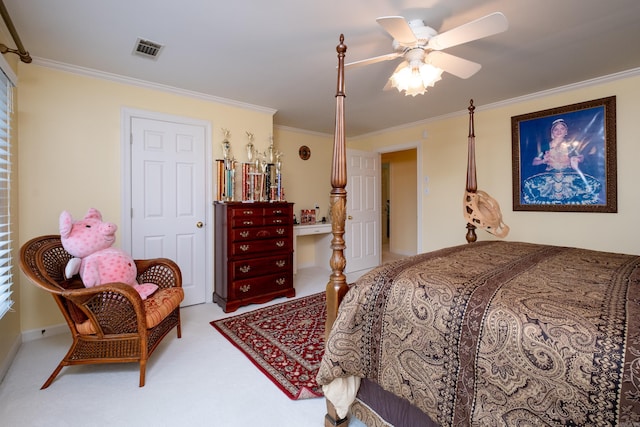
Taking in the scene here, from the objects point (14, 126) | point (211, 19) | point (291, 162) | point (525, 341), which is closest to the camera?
point (525, 341)

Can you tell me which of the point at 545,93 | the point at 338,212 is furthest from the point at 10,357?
the point at 545,93

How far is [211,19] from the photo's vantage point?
1.93m

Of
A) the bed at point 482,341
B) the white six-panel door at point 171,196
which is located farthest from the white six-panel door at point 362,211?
the bed at point 482,341

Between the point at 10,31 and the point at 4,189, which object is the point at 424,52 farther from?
the point at 4,189

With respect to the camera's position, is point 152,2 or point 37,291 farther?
point 37,291

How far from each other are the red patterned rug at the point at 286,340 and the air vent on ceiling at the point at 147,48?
245cm

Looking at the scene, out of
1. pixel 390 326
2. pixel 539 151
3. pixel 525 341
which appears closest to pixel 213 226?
pixel 390 326

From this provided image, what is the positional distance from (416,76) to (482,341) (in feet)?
5.60

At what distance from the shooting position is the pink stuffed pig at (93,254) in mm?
1976

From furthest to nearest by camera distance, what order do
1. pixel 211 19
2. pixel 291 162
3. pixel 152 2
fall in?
pixel 291 162
pixel 211 19
pixel 152 2

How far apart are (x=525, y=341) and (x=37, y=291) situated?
350cm

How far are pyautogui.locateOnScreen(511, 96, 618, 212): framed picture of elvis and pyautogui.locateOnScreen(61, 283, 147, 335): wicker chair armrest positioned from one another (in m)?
4.00

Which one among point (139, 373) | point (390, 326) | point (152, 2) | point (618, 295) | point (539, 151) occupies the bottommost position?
point (139, 373)

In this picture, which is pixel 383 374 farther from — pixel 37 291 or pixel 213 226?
pixel 37 291
